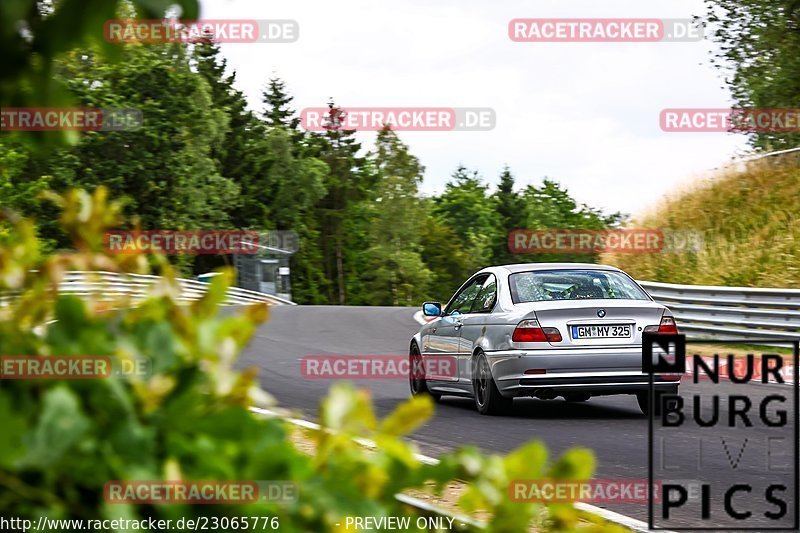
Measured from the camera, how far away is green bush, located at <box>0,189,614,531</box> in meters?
1.66

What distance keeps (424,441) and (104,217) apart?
825 cm

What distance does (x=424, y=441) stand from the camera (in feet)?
33.0

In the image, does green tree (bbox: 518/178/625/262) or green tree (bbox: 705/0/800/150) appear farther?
green tree (bbox: 518/178/625/262)

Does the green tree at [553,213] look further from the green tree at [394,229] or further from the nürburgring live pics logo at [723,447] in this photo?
the nürburgring live pics logo at [723,447]

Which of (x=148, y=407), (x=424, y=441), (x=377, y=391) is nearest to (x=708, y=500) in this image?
(x=424, y=441)

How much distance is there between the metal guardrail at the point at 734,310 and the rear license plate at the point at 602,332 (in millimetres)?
7040

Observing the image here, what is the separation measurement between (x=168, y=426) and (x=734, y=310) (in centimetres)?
1984

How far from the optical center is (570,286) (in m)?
12.1

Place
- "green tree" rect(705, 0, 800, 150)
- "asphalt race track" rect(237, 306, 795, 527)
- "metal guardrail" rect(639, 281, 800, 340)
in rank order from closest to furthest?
1. "asphalt race track" rect(237, 306, 795, 527)
2. "metal guardrail" rect(639, 281, 800, 340)
3. "green tree" rect(705, 0, 800, 150)

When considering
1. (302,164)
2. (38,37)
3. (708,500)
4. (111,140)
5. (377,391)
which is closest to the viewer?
(38,37)

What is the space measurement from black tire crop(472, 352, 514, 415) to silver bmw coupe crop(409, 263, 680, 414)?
0.01 metres

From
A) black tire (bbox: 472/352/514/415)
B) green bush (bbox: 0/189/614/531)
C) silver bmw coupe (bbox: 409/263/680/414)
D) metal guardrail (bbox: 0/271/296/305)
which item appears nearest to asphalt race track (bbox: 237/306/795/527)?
black tire (bbox: 472/352/514/415)

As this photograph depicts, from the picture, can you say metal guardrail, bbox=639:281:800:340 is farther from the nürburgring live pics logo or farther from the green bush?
the green bush

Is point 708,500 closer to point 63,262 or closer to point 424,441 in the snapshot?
point 424,441
